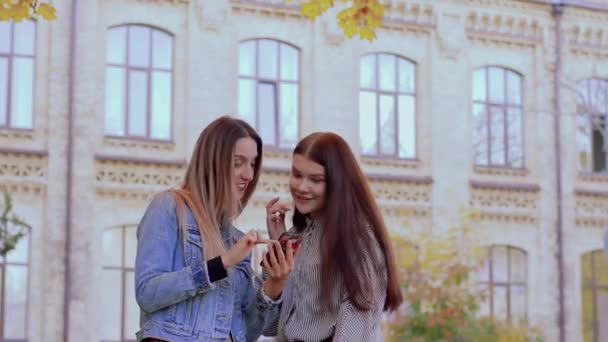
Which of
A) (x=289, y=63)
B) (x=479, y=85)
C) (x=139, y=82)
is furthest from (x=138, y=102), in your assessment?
(x=479, y=85)

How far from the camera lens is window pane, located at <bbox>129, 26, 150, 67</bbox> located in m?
24.7

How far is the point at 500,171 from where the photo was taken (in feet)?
→ 92.1

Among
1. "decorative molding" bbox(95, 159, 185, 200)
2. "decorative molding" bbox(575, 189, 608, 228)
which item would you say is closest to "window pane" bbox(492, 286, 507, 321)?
"decorative molding" bbox(575, 189, 608, 228)

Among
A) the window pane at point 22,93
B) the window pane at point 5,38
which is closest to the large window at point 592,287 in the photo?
the window pane at point 22,93

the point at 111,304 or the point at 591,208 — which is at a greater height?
the point at 591,208

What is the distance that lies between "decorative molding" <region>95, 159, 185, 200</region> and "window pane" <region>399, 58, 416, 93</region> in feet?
18.7

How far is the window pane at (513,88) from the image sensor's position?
28.7 meters

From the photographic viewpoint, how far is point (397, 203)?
26828 millimetres

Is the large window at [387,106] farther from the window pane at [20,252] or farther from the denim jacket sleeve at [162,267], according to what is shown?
the denim jacket sleeve at [162,267]

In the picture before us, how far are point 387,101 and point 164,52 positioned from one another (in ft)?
16.5

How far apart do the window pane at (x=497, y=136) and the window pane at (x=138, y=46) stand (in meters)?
8.05

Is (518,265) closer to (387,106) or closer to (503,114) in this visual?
(503,114)

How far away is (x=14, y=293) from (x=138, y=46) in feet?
17.3

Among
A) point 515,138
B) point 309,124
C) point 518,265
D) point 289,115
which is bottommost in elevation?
point 518,265
